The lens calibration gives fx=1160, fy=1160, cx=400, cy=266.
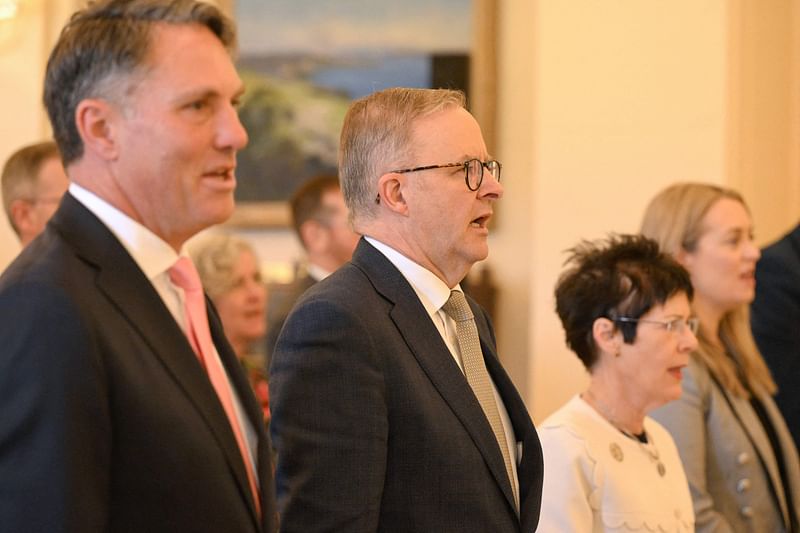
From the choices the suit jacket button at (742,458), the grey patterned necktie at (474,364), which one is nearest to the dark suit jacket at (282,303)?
the suit jacket button at (742,458)

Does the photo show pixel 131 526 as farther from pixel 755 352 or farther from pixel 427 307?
pixel 755 352

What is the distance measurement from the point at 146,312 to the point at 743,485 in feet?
8.49

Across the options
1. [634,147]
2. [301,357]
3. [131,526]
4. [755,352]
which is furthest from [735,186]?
[131,526]

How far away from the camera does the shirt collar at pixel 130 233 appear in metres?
1.87

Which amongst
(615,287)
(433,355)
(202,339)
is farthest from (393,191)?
(615,287)

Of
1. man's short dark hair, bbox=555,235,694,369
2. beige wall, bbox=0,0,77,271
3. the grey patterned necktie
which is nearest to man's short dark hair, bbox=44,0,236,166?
the grey patterned necktie

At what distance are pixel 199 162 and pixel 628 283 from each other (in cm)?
185

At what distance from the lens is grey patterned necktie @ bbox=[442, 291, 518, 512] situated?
2508mm

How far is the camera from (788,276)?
480 centimetres

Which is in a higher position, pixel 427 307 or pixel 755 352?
pixel 427 307

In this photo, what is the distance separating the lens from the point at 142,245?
1.88 m

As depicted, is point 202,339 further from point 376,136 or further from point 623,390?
point 623,390

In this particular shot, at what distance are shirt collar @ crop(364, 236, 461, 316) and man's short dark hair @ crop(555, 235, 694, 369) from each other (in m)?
1.01

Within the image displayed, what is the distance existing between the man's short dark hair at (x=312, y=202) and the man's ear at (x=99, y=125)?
12.2 ft
